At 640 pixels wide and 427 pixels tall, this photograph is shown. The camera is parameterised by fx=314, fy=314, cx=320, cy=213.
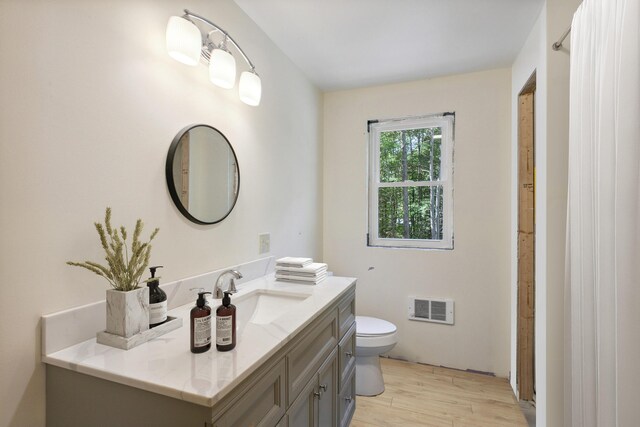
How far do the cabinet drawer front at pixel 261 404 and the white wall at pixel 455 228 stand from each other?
1778 mm

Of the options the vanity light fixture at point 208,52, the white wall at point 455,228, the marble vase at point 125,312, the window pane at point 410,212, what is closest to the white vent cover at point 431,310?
the white wall at point 455,228

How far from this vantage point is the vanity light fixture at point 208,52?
1157mm

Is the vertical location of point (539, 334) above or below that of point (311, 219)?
below

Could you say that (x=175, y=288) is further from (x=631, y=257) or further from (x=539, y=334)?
(x=539, y=334)

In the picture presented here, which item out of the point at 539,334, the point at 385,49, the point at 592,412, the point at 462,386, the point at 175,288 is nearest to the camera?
the point at 592,412

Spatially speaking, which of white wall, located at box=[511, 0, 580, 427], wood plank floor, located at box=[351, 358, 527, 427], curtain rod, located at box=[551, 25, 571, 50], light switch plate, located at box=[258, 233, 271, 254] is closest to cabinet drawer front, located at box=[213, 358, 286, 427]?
light switch plate, located at box=[258, 233, 271, 254]

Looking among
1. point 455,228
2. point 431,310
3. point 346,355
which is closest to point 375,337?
point 346,355

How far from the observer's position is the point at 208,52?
4.65 ft

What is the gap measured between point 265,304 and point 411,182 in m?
1.68

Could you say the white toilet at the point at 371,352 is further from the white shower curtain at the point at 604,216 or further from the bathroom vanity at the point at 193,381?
the white shower curtain at the point at 604,216

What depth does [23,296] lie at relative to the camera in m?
0.83

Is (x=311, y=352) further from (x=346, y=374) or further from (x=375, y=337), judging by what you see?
(x=375, y=337)

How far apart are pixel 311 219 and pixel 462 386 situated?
1.63 metres

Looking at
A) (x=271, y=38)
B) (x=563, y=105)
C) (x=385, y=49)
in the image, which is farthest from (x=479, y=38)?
(x=271, y=38)
